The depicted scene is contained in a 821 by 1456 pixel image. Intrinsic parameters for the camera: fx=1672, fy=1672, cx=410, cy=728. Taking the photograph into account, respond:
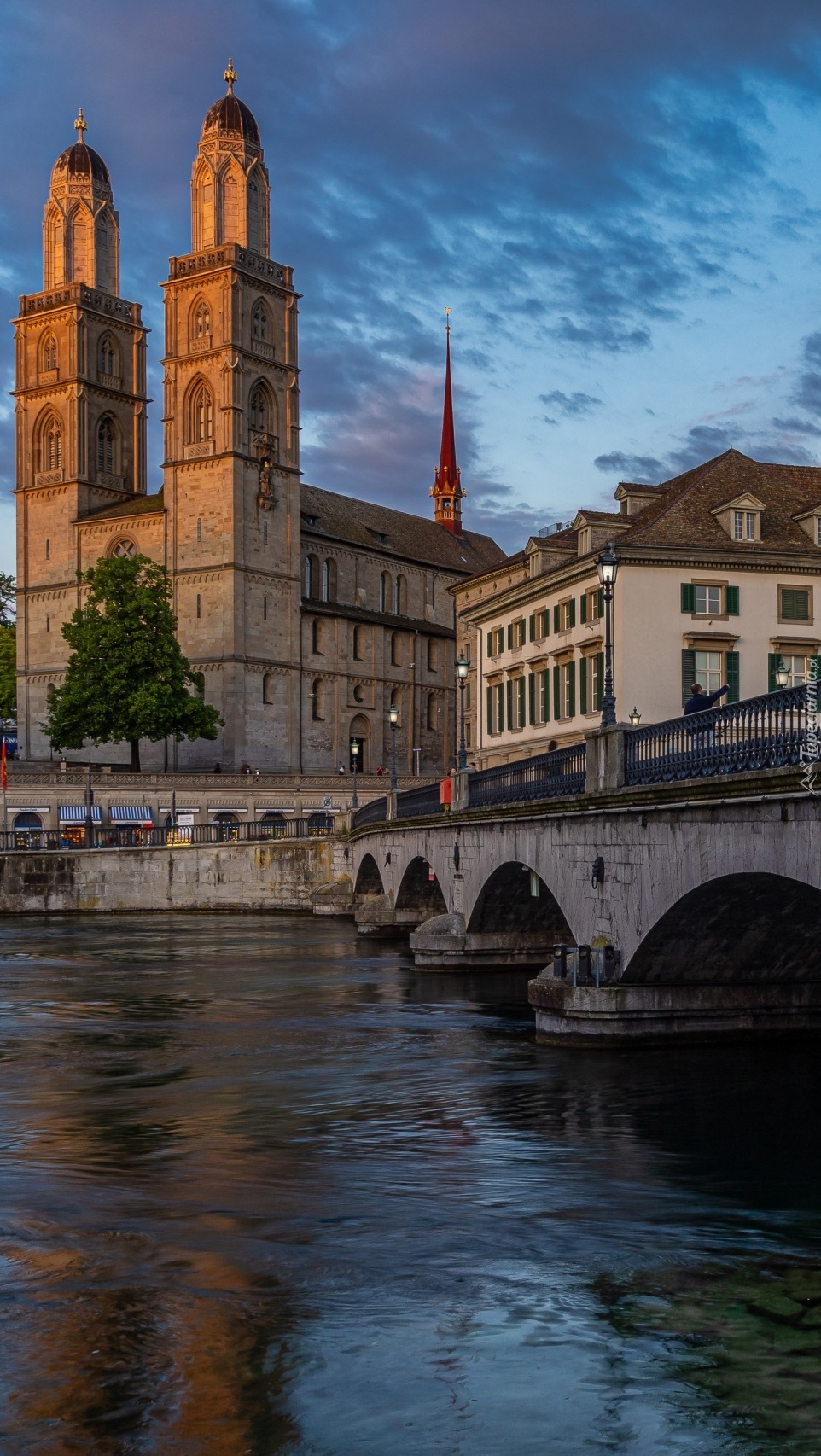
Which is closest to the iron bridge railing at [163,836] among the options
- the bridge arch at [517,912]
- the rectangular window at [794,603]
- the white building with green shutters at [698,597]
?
the white building with green shutters at [698,597]

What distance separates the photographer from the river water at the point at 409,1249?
1065 cm

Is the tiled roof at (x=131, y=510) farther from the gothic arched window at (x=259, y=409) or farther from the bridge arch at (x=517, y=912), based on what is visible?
the bridge arch at (x=517, y=912)

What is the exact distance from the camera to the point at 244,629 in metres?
105

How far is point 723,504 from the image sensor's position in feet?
172

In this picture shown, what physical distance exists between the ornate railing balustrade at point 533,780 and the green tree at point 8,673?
84.1m

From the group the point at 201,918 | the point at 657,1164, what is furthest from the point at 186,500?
the point at 657,1164

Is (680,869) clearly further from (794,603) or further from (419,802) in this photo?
(794,603)

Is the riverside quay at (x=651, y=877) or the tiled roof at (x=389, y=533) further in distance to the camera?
the tiled roof at (x=389, y=533)

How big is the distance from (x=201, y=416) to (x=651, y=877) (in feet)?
292

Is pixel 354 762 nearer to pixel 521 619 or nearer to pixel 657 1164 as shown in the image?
pixel 521 619

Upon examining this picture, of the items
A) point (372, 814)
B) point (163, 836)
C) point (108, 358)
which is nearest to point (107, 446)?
point (108, 358)

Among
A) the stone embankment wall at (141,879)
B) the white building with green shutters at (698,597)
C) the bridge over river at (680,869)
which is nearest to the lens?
the bridge over river at (680,869)

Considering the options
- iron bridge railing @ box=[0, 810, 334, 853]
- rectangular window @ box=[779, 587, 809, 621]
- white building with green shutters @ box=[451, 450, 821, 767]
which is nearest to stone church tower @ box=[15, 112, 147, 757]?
iron bridge railing @ box=[0, 810, 334, 853]

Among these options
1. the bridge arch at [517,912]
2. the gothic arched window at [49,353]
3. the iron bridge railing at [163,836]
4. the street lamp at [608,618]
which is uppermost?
the gothic arched window at [49,353]
